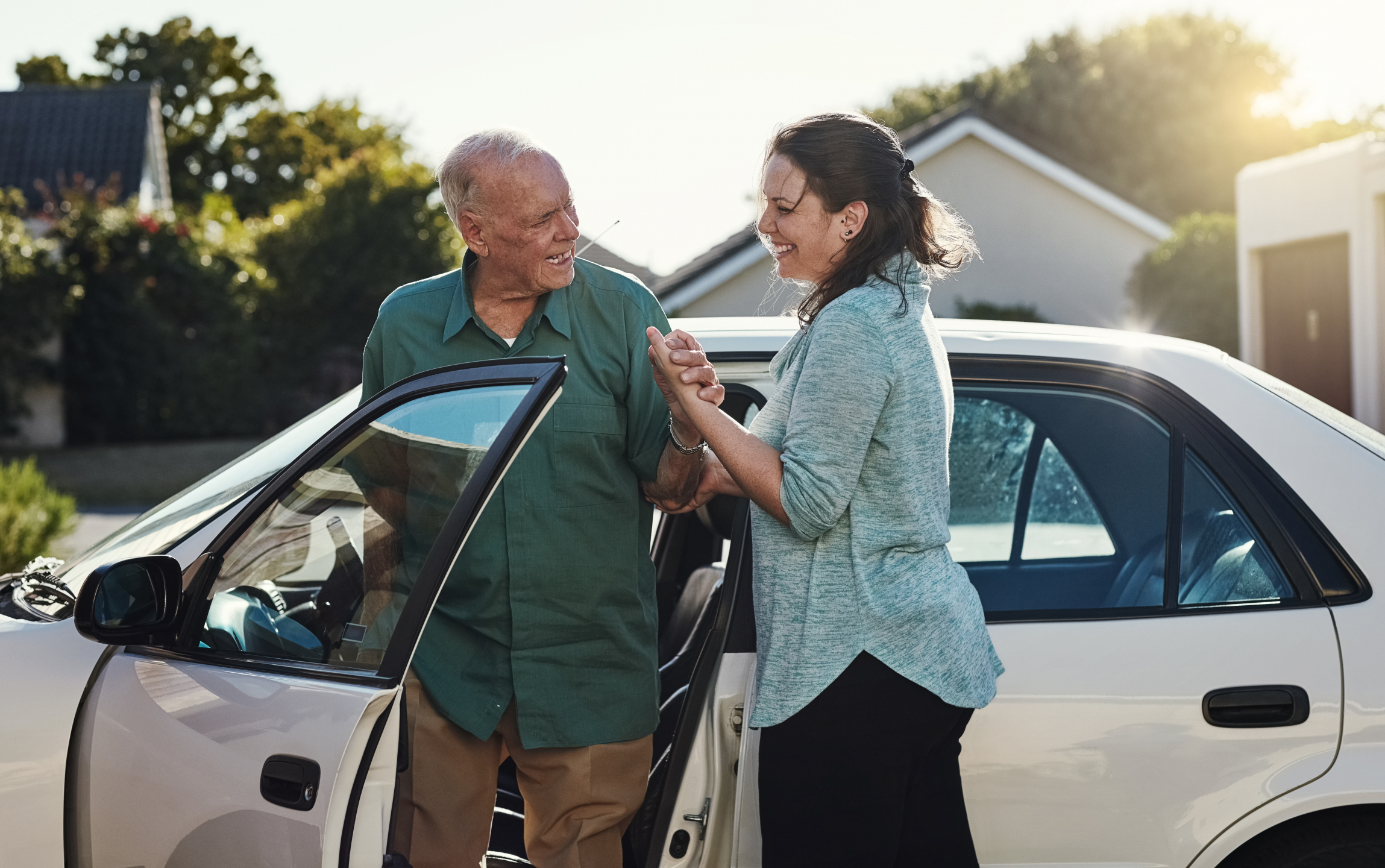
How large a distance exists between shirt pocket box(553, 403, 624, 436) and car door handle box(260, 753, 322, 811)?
2.25 ft

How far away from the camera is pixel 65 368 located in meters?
18.4

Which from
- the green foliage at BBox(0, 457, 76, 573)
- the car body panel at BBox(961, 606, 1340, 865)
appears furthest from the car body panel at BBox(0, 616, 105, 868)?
the green foliage at BBox(0, 457, 76, 573)

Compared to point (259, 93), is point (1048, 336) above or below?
below

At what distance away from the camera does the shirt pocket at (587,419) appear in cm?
212


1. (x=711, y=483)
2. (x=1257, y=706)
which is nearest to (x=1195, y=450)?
(x=1257, y=706)

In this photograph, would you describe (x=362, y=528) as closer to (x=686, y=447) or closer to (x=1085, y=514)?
(x=686, y=447)

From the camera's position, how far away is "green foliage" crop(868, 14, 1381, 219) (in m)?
34.3

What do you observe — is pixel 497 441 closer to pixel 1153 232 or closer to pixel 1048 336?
pixel 1048 336

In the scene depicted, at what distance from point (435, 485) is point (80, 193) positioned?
63.5 ft

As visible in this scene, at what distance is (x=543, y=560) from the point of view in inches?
82.6

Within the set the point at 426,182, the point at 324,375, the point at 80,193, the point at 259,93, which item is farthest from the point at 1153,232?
the point at 259,93

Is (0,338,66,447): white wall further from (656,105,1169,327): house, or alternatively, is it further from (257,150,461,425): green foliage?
(656,105,1169,327): house

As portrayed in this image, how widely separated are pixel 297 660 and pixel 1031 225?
644 inches

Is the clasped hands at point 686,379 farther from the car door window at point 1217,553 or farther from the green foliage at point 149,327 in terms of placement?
the green foliage at point 149,327
